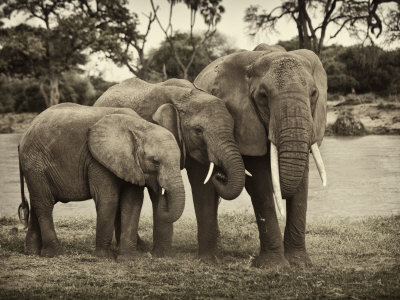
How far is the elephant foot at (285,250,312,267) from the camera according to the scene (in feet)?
25.5

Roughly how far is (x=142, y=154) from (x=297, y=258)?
6.49 ft

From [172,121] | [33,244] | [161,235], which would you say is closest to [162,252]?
[161,235]

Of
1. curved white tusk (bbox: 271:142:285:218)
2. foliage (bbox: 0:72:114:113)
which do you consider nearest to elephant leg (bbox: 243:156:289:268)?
curved white tusk (bbox: 271:142:285:218)

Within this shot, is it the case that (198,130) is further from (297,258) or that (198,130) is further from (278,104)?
(297,258)

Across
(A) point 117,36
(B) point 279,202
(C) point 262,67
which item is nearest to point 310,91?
(C) point 262,67

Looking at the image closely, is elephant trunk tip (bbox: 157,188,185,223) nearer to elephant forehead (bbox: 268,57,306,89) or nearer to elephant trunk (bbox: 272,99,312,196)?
elephant trunk (bbox: 272,99,312,196)

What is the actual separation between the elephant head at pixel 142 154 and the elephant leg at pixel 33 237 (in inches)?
50.7

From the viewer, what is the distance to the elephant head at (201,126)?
286 inches

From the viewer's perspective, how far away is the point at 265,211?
7.59 m

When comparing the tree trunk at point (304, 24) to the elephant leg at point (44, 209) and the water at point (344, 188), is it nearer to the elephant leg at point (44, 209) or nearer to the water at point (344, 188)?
the water at point (344, 188)

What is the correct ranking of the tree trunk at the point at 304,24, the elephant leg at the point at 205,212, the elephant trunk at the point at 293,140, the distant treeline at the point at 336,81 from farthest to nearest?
1. the distant treeline at the point at 336,81
2. the tree trunk at the point at 304,24
3. the elephant leg at the point at 205,212
4. the elephant trunk at the point at 293,140

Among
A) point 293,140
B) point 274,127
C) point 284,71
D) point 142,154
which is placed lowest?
point 142,154

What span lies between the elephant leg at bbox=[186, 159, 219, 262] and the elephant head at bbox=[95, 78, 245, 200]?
25 cm

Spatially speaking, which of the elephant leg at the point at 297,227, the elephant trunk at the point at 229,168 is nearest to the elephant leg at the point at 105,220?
the elephant trunk at the point at 229,168
